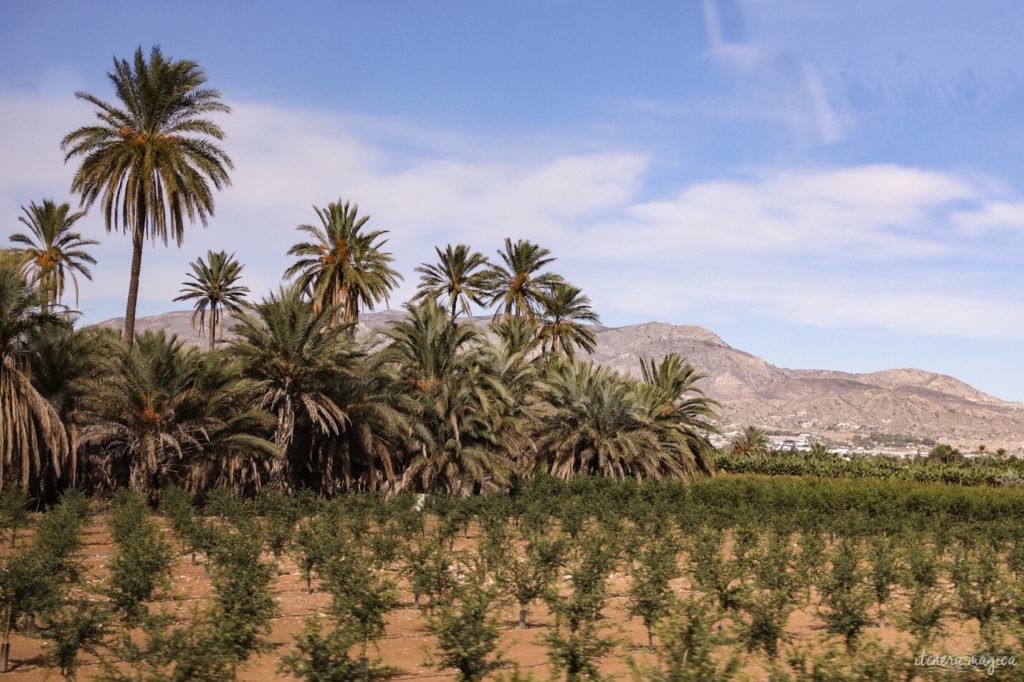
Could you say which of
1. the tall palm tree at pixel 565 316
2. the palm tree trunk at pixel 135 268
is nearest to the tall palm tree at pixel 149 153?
the palm tree trunk at pixel 135 268

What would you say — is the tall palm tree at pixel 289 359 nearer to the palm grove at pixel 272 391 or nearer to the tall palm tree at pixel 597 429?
the palm grove at pixel 272 391

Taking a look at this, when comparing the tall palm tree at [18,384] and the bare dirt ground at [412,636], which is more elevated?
the tall palm tree at [18,384]

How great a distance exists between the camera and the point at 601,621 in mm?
14945

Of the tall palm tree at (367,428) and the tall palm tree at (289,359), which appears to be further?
the tall palm tree at (367,428)

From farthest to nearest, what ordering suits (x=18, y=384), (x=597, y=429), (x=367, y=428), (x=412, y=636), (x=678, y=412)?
(x=678, y=412) → (x=597, y=429) → (x=367, y=428) → (x=18, y=384) → (x=412, y=636)

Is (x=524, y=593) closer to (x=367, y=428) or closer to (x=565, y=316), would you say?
(x=367, y=428)

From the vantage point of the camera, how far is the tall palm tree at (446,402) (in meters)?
30.2

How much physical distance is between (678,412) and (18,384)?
25.1m

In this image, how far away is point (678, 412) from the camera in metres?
36.7

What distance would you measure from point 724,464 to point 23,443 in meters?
47.1

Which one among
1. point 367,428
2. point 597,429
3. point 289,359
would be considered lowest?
point 367,428

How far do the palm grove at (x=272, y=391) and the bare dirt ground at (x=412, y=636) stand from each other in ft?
20.1

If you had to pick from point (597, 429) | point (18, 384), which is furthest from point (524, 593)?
point (597, 429)

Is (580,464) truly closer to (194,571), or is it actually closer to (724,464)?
(194,571)
